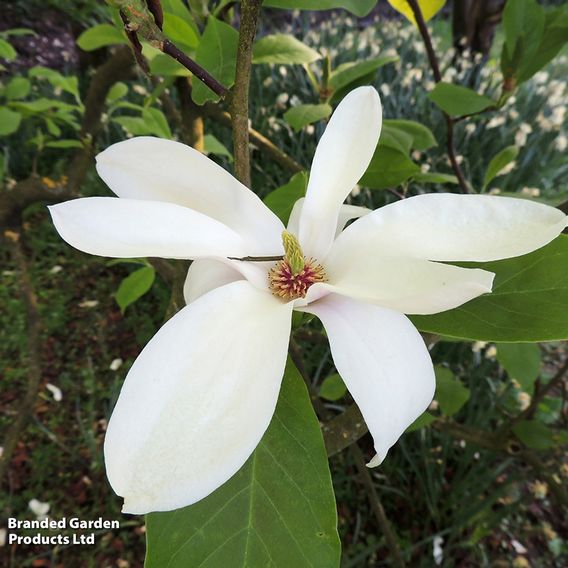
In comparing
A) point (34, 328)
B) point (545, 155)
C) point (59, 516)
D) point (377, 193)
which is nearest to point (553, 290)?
point (34, 328)

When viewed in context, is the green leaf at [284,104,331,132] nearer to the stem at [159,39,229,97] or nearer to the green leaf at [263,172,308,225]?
the green leaf at [263,172,308,225]

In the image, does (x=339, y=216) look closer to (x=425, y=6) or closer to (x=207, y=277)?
(x=207, y=277)

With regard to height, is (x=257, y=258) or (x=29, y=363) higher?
(x=257, y=258)

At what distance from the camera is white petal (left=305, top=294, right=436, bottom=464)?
239mm

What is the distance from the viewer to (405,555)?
1092 millimetres

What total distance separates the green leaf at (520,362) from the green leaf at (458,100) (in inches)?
14.6

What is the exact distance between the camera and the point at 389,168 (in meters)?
0.55

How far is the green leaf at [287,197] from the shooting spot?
449mm

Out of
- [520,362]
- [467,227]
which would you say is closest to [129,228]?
[467,227]

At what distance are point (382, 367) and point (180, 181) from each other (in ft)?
0.50

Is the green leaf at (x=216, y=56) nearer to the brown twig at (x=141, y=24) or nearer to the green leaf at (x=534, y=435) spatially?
the brown twig at (x=141, y=24)

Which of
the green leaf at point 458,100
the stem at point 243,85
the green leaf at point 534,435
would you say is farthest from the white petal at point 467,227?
the green leaf at point 534,435

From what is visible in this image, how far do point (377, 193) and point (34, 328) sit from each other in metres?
1.26

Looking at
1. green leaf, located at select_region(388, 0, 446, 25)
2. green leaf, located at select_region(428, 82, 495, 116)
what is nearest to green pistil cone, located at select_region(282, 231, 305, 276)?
green leaf, located at select_region(428, 82, 495, 116)
